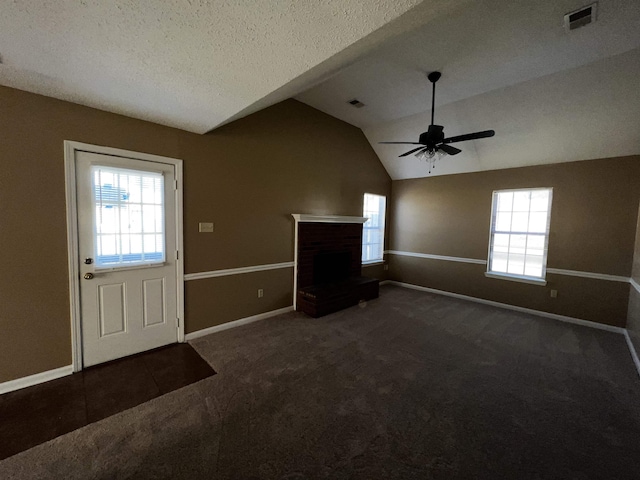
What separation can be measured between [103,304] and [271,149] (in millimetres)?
2688

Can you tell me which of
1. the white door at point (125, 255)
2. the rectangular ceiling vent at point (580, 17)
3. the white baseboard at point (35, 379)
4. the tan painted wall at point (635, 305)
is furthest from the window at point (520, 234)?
the white baseboard at point (35, 379)

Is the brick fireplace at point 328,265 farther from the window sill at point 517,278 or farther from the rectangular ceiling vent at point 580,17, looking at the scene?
the rectangular ceiling vent at point 580,17

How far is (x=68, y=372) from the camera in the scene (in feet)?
7.76

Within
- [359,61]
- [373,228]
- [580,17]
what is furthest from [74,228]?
[373,228]

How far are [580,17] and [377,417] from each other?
141 inches

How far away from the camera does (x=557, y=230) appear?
401 centimetres

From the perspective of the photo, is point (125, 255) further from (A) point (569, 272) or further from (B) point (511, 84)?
(A) point (569, 272)

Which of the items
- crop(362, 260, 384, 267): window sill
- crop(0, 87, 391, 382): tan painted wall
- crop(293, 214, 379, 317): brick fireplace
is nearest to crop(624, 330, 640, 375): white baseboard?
crop(293, 214, 379, 317): brick fireplace

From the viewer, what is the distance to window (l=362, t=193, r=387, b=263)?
557cm

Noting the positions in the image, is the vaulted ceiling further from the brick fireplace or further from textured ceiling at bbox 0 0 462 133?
the brick fireplace

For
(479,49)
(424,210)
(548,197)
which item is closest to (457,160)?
(424,210)

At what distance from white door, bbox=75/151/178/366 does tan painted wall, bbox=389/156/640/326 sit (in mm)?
4748

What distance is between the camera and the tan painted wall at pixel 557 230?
11.6 ft

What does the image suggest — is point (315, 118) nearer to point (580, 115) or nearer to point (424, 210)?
point (424, 210)
